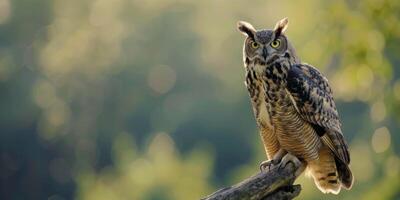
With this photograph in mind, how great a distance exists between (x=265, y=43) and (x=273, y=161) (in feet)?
2.45

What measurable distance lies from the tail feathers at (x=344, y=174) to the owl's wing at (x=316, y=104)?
0.24ft

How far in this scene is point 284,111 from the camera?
316 inches

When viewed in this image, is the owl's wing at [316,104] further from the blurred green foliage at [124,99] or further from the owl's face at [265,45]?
the blurred green foliage at [124,99]

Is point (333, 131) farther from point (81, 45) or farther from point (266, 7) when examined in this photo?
point (266, 7)

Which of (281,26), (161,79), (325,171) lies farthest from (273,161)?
(161,79)

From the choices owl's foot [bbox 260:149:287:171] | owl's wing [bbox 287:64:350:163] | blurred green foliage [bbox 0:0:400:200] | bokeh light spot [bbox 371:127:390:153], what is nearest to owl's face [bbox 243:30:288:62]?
owl's wing [bbox 287:64:350:163]

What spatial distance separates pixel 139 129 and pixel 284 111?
132 feet

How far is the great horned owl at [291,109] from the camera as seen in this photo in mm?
7922

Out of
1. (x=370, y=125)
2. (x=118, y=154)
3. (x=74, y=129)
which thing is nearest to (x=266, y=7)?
(x=74, y=129)

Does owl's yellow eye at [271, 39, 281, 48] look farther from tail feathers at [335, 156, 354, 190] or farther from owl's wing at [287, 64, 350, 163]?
tail feathers at [335, 156, 354, 190]

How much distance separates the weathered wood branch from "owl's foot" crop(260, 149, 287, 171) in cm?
20

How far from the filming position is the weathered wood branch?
20.8 ft

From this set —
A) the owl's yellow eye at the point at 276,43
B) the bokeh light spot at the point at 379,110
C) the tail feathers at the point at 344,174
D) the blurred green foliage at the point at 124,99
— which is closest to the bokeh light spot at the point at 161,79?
the blurred green foliage at the point at 124,99

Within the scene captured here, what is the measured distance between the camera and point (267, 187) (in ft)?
21.9
